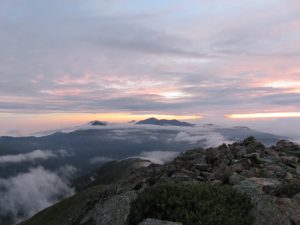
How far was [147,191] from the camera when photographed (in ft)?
66.6

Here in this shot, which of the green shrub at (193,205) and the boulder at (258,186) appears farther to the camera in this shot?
the boulder at (258,186)

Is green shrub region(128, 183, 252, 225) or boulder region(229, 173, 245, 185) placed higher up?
boulder region(229, 173, 245, 185)

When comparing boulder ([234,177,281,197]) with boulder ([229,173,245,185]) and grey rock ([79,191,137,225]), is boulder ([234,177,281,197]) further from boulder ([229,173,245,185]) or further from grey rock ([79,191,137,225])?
grey rock ([79,191,137,225])

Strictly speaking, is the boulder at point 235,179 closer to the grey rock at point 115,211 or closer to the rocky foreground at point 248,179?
the rocky foreground at point 248,179

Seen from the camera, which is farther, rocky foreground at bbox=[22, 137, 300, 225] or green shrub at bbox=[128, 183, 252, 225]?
rocky foreground at bbox=[22, 137, 300, 225]

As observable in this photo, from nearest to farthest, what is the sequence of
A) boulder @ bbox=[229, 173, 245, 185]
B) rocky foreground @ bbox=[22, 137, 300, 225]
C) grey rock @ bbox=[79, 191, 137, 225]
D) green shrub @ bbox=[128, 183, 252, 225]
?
1. green shrub @ bbox=[128, 183, 252, 225]
2. rocky foreground @ bbox=[22, 137, 300, 225]
3. grey rock @ bbox=[79, 191, 137, 225]
4. boulder @ bbox=[229, 173, 245, 185]

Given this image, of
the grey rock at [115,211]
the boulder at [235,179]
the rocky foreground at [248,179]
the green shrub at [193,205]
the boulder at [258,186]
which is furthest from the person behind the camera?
the boulder at [235,179]

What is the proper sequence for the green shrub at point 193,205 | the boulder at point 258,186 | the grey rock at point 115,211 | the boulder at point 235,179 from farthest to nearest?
1. the boulder at point 235,179
2. the boulder at point 258,186
3. the grey rock at point 115,211
4. the green shrub at point 193,205

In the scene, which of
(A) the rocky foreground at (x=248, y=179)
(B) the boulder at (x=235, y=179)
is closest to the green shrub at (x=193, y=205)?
(A) the rocky foreground at (x=248, y=179)

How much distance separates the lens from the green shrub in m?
17.6

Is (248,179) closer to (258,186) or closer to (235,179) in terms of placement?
(235,179)

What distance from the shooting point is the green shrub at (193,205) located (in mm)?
17641

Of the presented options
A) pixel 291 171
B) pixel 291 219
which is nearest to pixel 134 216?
pixel 291 219

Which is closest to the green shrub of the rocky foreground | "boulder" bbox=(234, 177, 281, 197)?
the rocky foreground
